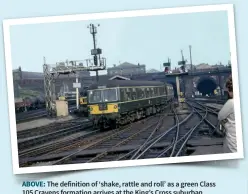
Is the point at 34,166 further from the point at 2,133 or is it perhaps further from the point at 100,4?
the point at 100,4

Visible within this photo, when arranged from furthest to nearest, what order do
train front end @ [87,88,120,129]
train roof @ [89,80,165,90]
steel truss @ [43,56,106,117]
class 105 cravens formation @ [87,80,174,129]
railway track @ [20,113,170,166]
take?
train front end @ [87,88,120,129] → class 105 cravens formation @ [87,80,174,129] → train roof @ [89,80,165,90] → steel truss @ [43,56,106,117] → railway track @ [20,113,170,166]

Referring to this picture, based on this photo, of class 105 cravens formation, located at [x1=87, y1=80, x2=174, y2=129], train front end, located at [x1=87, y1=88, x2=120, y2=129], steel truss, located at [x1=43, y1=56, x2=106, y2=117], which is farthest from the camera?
train front end, located at [x1=87, y1=88, x2=120, y2=129]

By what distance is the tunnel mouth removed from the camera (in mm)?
5594

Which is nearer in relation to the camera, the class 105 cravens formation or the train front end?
the class 105 cravens formation

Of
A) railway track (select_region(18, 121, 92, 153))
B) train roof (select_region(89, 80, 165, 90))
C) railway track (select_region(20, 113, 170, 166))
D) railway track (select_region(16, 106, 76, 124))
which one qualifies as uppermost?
train roof (select_region(89, 80, 165, 90))

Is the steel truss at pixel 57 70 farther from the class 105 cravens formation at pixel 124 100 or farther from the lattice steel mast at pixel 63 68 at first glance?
the class 105 cravens formation at pixel 124 100

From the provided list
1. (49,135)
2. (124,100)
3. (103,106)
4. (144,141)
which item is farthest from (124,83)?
(49,135)

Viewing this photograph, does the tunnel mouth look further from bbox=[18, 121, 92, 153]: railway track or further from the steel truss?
bbox=[18, 121, 92, 153]: railway track

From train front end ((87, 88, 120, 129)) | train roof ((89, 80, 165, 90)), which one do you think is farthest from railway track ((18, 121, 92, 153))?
train roof ((89, 80, 165, 90))

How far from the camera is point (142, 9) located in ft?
17.0

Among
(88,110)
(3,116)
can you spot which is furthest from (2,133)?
(88,110)

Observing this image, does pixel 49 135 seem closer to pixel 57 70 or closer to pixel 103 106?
pixel 57 70

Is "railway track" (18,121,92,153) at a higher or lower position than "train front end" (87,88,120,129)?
lower

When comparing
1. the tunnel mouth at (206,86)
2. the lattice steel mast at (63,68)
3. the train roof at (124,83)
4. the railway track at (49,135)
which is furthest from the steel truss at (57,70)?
the tunnel mouth at (206,86)
